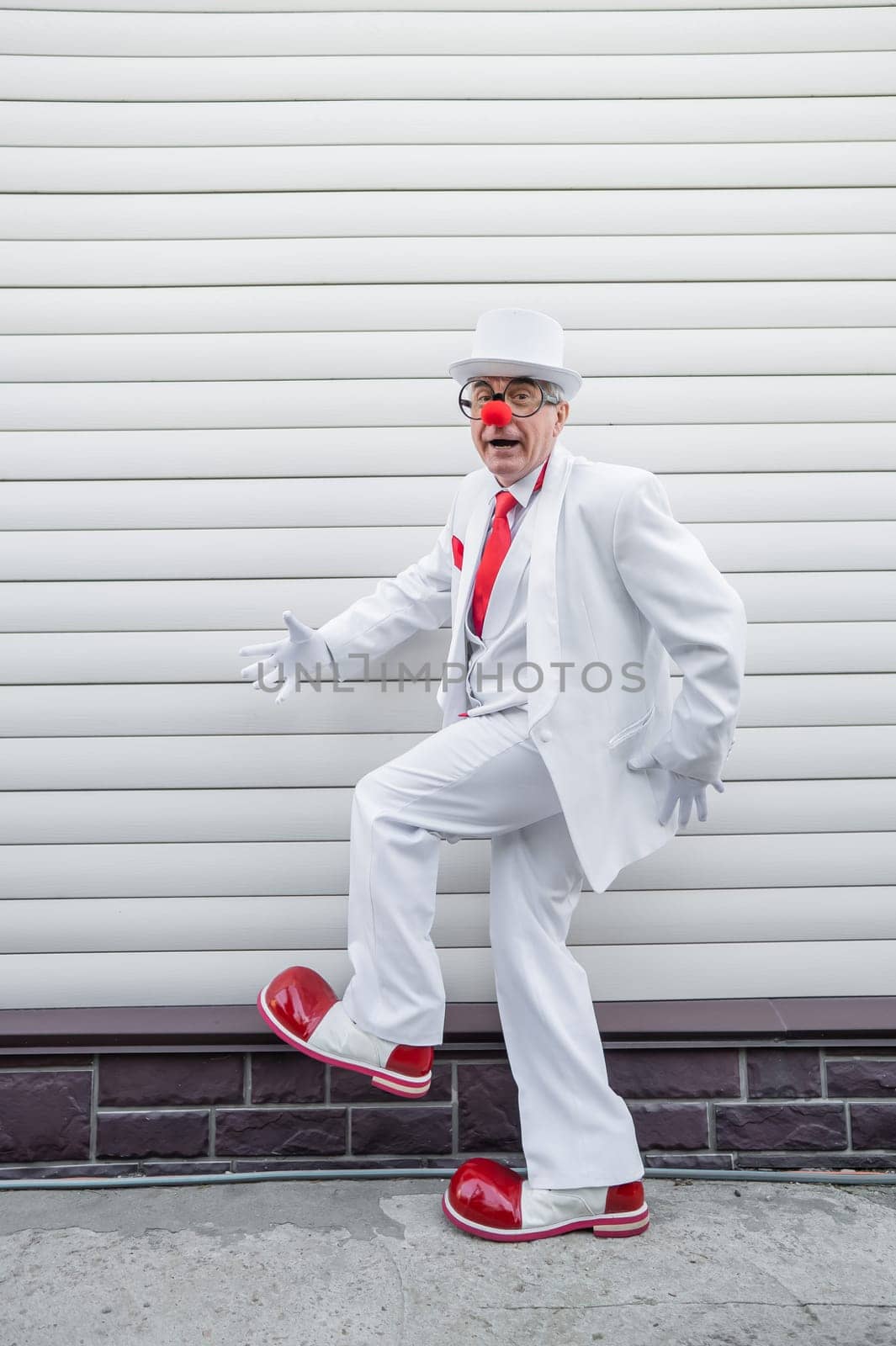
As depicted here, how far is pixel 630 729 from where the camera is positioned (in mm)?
2082

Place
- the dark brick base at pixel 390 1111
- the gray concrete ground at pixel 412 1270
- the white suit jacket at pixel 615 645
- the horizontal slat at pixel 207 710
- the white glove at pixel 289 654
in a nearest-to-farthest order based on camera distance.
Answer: the gray concrete ground at pixel 412 1270 → the white suit jacket at pixel 615 645 → the white glove at pixel 289 654 → the dark brick base at pixel 390 1111 → the horizontal slat at pixel 207 710

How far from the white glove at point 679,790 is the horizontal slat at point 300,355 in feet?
3.38

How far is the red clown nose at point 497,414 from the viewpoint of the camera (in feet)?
6.47

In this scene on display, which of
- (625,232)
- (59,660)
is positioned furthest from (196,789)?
(625,232)

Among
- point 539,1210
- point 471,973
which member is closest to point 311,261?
point 471,973

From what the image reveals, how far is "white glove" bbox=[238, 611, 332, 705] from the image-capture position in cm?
221

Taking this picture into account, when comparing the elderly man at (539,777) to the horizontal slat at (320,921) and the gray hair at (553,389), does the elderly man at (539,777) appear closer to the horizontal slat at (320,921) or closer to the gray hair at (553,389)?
the gray hair at (553,389)

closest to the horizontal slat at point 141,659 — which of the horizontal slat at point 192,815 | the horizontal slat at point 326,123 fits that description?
the horizontal slat at point 192,815

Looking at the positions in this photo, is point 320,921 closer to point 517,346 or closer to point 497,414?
point 497,414

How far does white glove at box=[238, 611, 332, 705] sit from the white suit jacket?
0.33 m

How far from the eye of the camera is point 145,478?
2.46 meters

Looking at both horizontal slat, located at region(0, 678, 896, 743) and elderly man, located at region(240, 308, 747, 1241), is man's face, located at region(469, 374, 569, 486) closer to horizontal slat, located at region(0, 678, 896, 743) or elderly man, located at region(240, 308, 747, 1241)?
elderly man, located at region(240, 308, 747, 1241)

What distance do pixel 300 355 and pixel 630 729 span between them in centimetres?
127

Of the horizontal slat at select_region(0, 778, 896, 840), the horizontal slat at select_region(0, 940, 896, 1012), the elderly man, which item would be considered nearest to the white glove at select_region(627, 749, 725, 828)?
the elderly man
